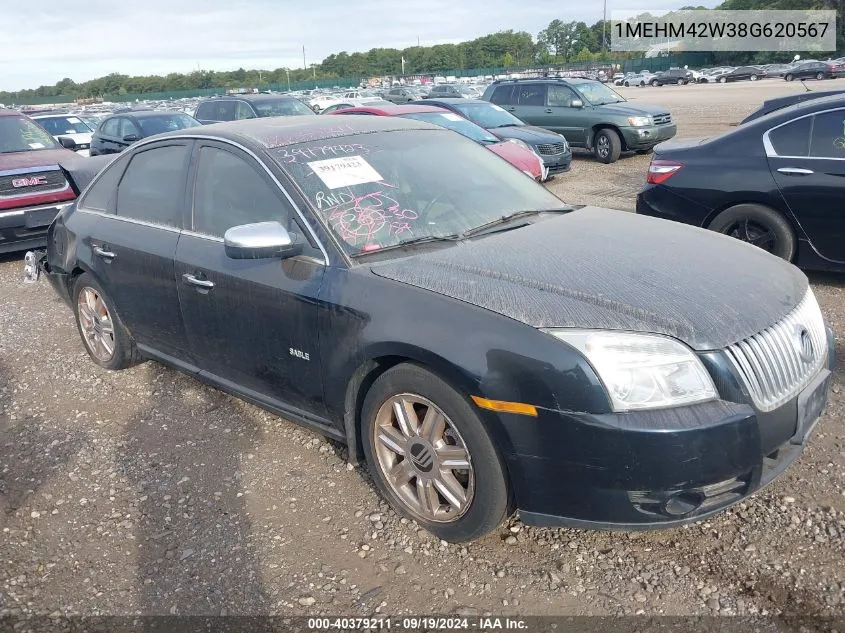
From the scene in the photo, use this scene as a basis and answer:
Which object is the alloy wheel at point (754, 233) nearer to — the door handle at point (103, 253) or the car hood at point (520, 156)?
the car hood at point (520, 156)

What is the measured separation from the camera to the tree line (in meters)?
104

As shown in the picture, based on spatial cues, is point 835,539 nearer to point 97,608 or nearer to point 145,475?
point 97,608

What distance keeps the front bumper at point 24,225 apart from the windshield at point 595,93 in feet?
35.2

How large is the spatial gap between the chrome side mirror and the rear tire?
4.00 meters

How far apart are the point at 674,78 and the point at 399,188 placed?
6118 centimetres

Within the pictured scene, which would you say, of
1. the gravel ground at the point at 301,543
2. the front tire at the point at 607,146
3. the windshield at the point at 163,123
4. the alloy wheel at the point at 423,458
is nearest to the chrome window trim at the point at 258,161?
the alloy wheel at the point at 423,458

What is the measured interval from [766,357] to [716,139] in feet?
14.0

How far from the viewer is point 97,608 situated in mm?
2697

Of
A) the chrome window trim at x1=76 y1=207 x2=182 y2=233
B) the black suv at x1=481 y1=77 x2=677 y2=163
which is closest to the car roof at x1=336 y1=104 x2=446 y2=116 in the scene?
the black suv at x1=481 y1=77 x2=677 y2=163

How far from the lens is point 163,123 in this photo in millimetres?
13875

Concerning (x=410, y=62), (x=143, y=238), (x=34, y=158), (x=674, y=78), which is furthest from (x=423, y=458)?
(x=410, y=62)

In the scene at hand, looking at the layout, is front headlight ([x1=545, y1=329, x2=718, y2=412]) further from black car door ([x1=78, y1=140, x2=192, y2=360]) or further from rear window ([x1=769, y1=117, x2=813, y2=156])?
A: rear window ([x1=769, y1=117, x2=813, y2=156])

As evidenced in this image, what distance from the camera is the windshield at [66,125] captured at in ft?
57.9

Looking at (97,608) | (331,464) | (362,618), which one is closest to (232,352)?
(331,464)
